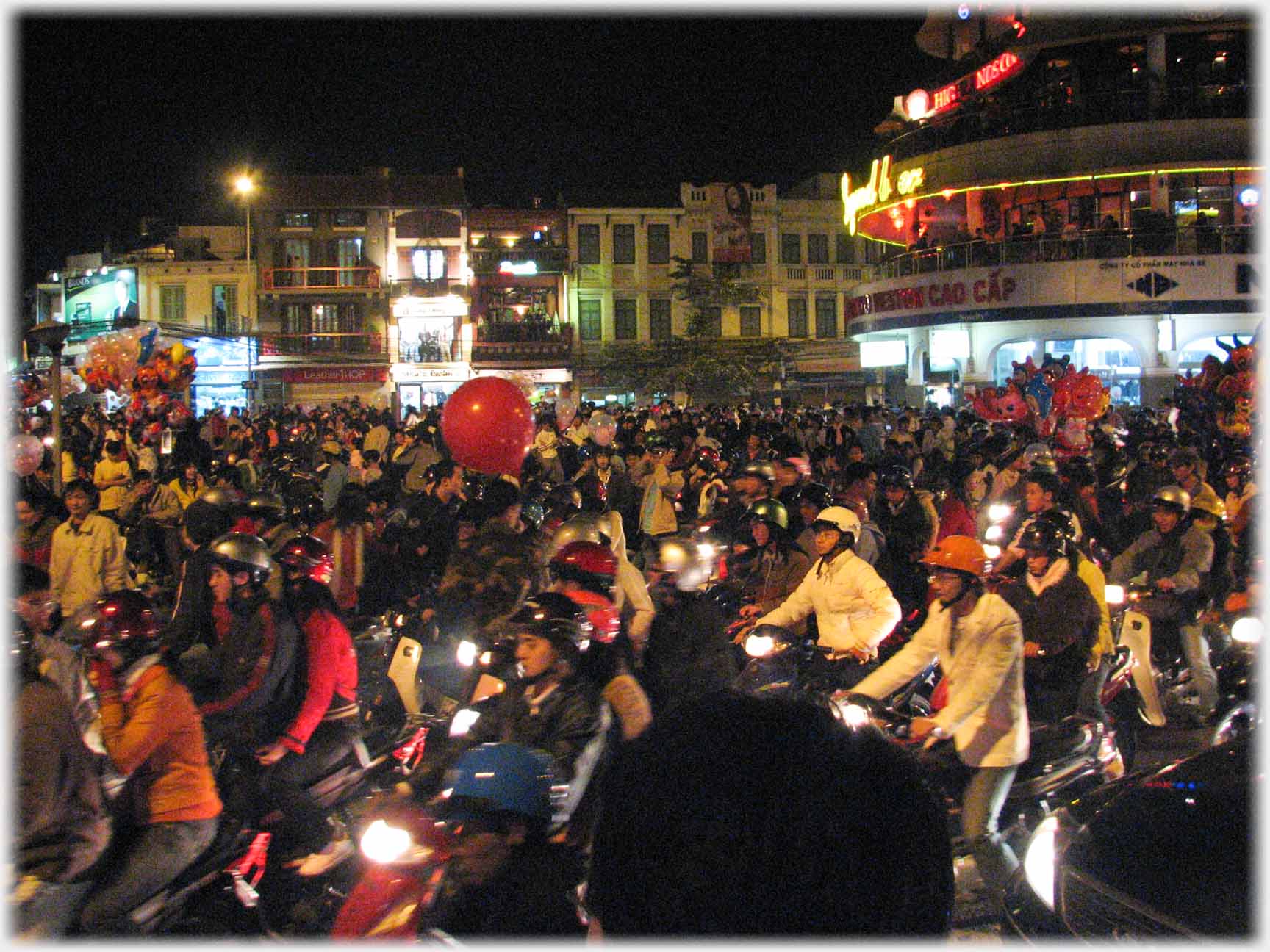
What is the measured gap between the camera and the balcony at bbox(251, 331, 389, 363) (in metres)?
45.1

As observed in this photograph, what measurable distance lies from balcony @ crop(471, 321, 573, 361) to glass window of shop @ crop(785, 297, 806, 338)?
10.6m

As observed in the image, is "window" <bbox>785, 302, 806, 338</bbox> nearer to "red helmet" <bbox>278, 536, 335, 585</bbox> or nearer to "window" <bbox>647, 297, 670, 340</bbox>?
"window" <bbox>647, 297, 670, 340</bbox>

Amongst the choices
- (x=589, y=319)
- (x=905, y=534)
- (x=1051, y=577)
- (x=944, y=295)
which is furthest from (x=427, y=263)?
(x=1051, y=577)

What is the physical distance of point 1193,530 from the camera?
7816mm

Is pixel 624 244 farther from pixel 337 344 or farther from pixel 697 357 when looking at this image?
pixel 337 344

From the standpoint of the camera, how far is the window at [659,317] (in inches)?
1972

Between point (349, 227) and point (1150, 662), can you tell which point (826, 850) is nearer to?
point (1150, 662)

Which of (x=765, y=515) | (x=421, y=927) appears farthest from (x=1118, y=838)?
(x=765, y=515)

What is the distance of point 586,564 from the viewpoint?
16.5 ft

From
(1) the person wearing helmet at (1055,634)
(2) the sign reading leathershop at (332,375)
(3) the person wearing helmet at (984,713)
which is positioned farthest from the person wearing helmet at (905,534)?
(2) the sign reading leathershop at (332,375)

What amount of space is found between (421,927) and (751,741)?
229 cm

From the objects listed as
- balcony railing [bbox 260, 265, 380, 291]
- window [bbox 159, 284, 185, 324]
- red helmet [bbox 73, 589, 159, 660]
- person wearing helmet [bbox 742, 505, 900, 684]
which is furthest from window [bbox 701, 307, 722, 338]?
red helmet [bbox 73, 589, 159, 660]

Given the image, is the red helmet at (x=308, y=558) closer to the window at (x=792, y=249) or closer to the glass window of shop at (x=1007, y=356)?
the glass window of shop at (x=1007, y=356)

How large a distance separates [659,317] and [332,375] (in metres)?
14.9
